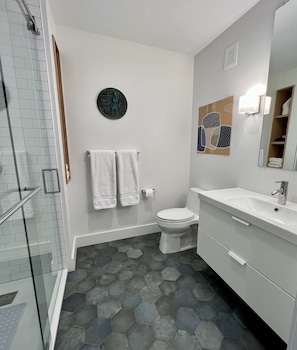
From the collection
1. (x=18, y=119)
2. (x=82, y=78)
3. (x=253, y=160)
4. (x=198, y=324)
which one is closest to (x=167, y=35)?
(x=82, y=78)

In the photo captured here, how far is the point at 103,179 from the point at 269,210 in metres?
1.60

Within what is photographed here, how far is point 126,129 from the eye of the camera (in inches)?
81.8

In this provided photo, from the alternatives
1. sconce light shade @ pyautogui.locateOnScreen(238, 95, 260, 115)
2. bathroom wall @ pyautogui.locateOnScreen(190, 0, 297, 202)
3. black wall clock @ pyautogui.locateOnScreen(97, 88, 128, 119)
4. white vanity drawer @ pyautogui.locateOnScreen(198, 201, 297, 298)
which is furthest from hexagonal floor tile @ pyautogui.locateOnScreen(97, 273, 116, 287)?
sconce light shade @ pyautogui.locateOnScreen(238, 95, 260, 115)

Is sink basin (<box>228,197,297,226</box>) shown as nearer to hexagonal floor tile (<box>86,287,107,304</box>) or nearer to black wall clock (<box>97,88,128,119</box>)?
hexagonal floor tile (<box>86,287,107,304</box>)

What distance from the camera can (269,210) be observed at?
130cm

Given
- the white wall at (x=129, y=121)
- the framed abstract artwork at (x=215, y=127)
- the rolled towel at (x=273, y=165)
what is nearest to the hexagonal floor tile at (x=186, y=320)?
the white wall at (x=129, y=121)

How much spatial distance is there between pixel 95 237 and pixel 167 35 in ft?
7.99

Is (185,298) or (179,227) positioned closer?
(185,298)

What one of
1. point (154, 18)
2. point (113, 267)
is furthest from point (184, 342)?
point (154, 18)

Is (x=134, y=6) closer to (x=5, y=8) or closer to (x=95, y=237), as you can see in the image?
(x=5, y=8)

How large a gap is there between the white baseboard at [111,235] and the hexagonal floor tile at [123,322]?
944mm

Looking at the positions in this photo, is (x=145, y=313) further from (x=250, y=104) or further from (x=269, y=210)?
(x=250, y=104)

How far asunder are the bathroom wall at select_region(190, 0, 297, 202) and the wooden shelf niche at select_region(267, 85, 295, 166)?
0.12m

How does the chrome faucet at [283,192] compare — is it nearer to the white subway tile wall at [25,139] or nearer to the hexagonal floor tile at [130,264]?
the hexagonal floor tile at [130,264]
